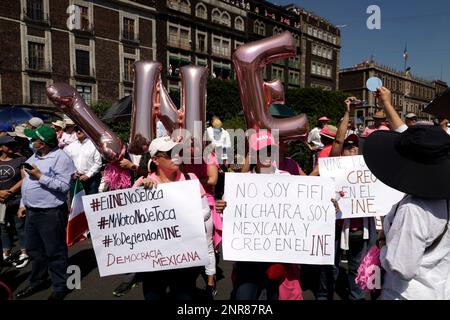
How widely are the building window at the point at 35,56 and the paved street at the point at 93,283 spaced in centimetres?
2796

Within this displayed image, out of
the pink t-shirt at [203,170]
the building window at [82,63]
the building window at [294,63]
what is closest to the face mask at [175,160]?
the pink t-shirt at [203,170]

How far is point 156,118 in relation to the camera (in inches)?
145

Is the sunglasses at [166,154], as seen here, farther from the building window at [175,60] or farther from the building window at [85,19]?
the building window at [175,60]

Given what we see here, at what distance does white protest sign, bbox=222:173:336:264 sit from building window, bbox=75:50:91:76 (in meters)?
31.5

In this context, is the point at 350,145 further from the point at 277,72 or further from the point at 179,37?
the point at 277,72

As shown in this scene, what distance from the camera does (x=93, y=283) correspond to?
403cm

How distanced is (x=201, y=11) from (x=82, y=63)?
15.5 metres

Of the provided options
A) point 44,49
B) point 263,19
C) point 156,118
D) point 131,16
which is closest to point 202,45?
point 131,16

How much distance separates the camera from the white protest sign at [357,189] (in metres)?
3.12

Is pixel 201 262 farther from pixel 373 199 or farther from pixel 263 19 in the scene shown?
pixel 263 19

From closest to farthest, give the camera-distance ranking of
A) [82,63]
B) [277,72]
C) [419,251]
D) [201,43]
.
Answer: [419,251] < [82,63] < [201,43] < [277,72]

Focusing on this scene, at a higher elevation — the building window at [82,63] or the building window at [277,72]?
the building window at [277,72]

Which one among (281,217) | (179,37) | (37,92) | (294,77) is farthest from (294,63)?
(281,217)
